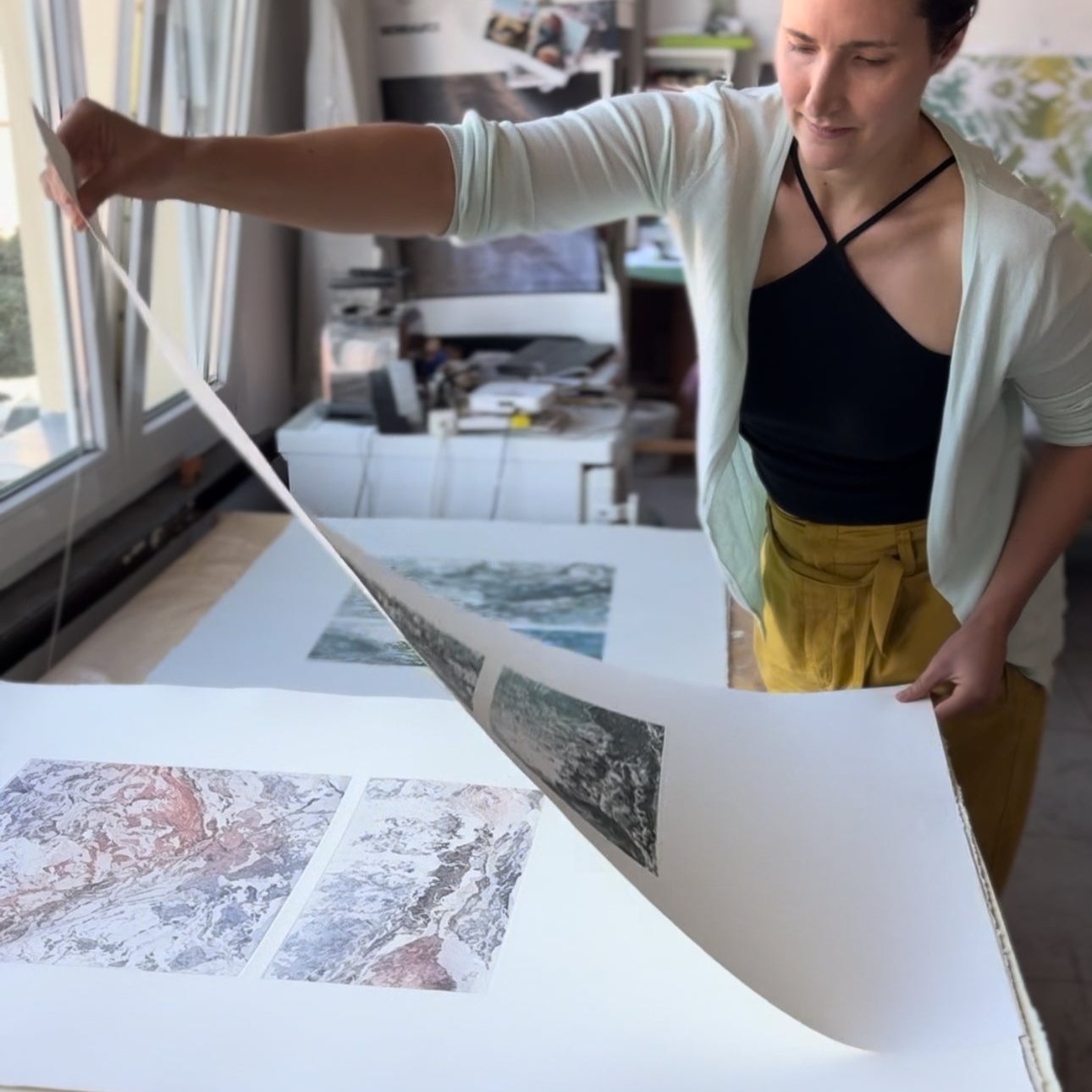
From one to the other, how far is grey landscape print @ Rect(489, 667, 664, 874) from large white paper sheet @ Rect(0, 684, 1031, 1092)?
0.08 meters

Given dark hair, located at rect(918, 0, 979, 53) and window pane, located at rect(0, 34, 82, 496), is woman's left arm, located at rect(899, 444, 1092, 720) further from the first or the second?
window pane, located at rect(0, 34, 82, 496)

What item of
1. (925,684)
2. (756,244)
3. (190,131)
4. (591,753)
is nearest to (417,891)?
(591,753)

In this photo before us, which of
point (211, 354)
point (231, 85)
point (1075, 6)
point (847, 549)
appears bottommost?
point (847, 549)

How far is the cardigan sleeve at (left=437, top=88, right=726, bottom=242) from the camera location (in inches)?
38.5

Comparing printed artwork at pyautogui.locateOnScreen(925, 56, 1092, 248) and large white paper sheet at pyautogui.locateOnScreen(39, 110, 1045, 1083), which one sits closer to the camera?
large white paper sheet at pyautogui.locateOnScreen(39, 110, 1045, 1083)

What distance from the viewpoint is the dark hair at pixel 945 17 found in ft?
2.87

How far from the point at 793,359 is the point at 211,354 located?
1.70ft

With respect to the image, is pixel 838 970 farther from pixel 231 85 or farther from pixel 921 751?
pixel 231 85

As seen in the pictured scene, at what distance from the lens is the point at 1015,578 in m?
1.07

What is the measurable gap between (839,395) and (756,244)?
15 cm

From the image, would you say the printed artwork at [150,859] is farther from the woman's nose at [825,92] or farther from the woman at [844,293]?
the woman's nose at [825,92]

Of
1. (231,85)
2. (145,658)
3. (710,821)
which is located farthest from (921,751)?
(231,85)

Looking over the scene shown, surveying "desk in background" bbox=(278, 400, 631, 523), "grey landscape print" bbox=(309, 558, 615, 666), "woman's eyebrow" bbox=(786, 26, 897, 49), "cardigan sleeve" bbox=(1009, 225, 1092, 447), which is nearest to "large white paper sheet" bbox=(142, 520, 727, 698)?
"grey landscape print" bbox=(309, 558, 615, 666)

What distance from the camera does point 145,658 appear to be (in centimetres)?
143
